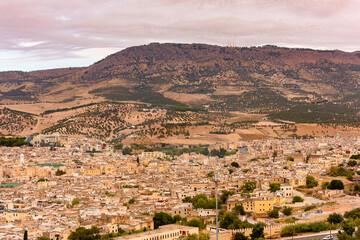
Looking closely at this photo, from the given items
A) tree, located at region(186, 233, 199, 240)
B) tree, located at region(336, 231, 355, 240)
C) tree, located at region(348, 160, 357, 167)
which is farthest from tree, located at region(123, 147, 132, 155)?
tree, located at region(336, 231, 355, 240)

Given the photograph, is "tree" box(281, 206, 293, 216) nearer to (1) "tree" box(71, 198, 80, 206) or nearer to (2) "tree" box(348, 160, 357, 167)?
(1) "tree" box(71, 198, 80, 206)

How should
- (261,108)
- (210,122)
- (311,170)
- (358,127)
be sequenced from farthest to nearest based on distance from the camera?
(261,108) → (210,122) → (358,127) → (311,170)

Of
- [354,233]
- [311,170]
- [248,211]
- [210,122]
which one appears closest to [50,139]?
[210,122]

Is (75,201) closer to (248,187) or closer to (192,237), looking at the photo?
(248,187)

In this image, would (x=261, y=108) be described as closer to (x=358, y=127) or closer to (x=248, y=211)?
(x=358, y=127)

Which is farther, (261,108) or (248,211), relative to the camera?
(261,108)

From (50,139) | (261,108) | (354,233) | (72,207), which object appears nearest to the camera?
(354,233)
